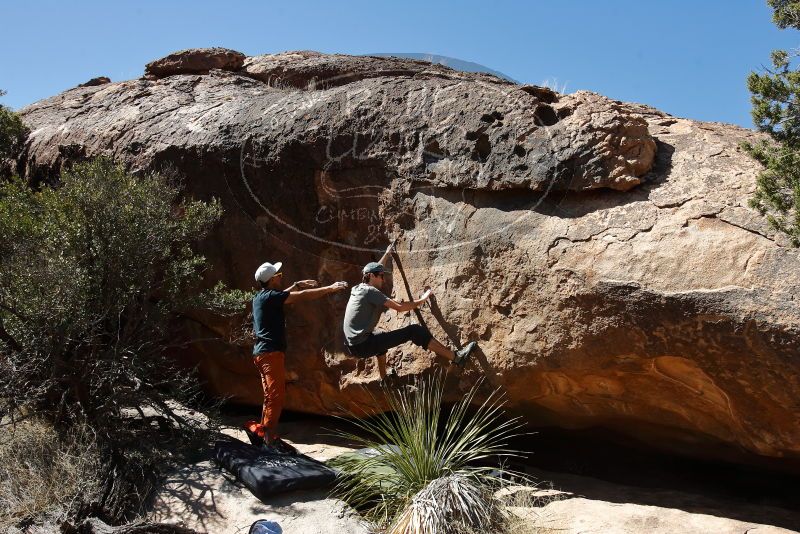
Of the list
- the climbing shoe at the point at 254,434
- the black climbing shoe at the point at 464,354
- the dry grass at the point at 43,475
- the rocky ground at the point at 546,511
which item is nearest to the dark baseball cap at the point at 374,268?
the black climbing shoe at the point at 464,354

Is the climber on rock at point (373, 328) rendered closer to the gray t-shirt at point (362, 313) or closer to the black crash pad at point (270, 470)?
the gray t-shirt at point (362, 313)

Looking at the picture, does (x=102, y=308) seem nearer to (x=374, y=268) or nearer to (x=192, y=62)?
(x=374, y=268)

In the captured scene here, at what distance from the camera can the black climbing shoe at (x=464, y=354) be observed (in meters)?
7.65

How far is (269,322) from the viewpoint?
770cm

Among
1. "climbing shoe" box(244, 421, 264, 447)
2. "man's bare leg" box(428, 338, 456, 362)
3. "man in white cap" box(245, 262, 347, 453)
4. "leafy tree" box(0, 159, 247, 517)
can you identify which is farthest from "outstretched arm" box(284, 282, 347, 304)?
"leafy tree" box(0, 159, 247, 517)

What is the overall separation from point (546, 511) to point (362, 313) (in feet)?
7.79

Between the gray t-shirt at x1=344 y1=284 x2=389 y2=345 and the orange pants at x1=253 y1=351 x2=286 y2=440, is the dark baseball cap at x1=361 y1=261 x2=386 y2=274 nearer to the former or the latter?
the gray t-shirt at x1=344 y1=284 x2=389 y2=345

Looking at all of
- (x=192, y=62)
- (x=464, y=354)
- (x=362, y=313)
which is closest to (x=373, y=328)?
(x=362, y=313)

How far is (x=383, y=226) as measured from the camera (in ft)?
28.1

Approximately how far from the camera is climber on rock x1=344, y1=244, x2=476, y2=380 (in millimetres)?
7676

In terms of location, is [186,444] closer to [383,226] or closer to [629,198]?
[383,226]

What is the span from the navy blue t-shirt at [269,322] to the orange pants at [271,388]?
0.24ft

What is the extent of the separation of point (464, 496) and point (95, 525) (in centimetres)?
294

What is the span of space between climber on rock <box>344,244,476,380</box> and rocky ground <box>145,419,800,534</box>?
53.4 inches
